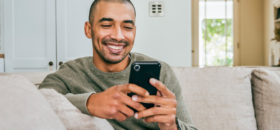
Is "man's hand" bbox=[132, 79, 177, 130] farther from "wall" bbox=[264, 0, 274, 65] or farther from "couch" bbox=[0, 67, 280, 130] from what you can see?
"wall" bbox=[264, 0, 274, 65]

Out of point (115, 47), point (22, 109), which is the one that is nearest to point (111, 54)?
point (115, 47)

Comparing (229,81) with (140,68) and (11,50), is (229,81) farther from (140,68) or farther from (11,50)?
(11,50)

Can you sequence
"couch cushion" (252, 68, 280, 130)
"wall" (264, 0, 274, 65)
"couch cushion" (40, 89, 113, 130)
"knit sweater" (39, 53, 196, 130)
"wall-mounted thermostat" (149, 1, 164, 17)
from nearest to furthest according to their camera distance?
"couch cushion" (40, 89, 113, 130)
"knit sweater" (39, 53, 196, 130)
"couch cushion" (252, 68, 280, 130)
"wall-mounted thermostat" (149, 1, 164, 17)
"wall" (264, 0, 274, 65)

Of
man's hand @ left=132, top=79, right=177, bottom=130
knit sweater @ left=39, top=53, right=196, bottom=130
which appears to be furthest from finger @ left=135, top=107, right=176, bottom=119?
knit sweater @ left=39, top=53, right=196, bottom=130

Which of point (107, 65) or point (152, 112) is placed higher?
point (107, 65)

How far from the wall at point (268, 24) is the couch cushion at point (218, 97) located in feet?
13.4

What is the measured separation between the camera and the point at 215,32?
18.2 feet

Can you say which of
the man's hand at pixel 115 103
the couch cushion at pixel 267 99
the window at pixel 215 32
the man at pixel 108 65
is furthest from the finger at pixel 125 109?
the window at pixel 215 32

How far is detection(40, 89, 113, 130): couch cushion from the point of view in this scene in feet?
2.05

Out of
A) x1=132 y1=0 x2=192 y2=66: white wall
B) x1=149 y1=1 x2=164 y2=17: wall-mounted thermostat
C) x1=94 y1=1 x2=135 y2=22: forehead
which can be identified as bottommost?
x1=94 y1=1 x2=135 y2=22: forehead

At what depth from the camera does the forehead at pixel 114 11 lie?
3.14 ft

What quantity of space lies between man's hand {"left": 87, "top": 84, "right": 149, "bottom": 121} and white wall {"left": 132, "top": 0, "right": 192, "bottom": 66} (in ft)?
8.90

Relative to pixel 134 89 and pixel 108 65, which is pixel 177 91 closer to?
pixel 108 65

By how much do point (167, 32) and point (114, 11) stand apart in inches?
96.9
